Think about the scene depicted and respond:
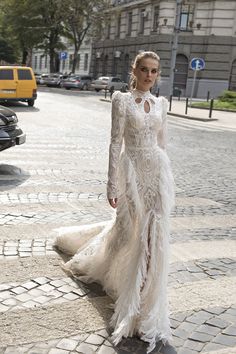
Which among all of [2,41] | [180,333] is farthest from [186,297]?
[2,41]

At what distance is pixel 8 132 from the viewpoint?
8664 millimetres

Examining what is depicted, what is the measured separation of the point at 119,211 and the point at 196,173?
6.09 m

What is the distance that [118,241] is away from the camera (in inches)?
141

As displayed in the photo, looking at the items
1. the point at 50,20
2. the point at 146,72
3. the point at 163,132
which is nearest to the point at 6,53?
the point at 50,20

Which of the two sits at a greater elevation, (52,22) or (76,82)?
(52,22)

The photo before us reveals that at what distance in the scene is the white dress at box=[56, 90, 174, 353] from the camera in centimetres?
331

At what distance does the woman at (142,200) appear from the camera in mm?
3301

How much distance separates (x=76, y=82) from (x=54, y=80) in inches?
136

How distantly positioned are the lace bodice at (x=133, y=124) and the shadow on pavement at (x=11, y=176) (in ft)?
13.5

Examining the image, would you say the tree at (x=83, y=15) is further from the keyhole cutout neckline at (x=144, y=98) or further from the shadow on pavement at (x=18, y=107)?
the keyhole cutout neckline at (x=144, y=98)

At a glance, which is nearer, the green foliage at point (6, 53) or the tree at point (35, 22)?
the tree at point (35, 22)

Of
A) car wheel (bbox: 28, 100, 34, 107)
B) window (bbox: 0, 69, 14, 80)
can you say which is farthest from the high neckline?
car wheel (bbox: 28, 100, 34, 107)

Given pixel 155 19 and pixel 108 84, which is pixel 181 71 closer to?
pixel 155 19

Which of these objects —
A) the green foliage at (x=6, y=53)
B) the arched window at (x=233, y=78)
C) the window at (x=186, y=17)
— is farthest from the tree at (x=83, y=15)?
the green foliage at (x=6, y=53)
